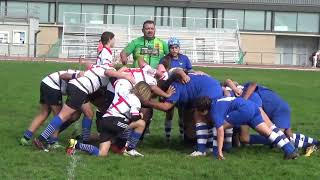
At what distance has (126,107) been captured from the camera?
29.9 feet

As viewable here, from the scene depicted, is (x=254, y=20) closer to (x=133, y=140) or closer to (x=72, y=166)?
(x=133, y=140)

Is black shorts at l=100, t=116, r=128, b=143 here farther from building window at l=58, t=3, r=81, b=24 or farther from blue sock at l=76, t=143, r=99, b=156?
building window at l=58, t=3, r=81, b=24

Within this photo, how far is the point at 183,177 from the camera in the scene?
25.4 ft

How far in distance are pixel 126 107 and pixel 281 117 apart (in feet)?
8.32

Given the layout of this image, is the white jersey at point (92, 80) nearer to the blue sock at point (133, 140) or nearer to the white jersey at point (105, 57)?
the white jersey at point (105, 57)

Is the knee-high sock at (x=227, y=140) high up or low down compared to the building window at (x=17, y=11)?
down

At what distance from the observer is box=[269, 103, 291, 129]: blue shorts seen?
9.92 metres

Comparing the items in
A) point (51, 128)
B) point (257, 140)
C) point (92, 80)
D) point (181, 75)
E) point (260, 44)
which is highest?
point (260, 44)

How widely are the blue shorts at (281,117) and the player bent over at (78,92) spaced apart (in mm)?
2389

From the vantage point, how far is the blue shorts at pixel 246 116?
907 cm

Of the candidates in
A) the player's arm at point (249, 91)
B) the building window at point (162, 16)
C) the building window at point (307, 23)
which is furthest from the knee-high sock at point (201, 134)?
the building window at point (307, 23)

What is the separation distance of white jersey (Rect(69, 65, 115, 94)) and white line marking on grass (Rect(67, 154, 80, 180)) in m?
1.11

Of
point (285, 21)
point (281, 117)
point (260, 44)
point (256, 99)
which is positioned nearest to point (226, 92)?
point (256, 99)

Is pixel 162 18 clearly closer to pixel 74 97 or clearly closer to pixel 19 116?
pixel 19 116
